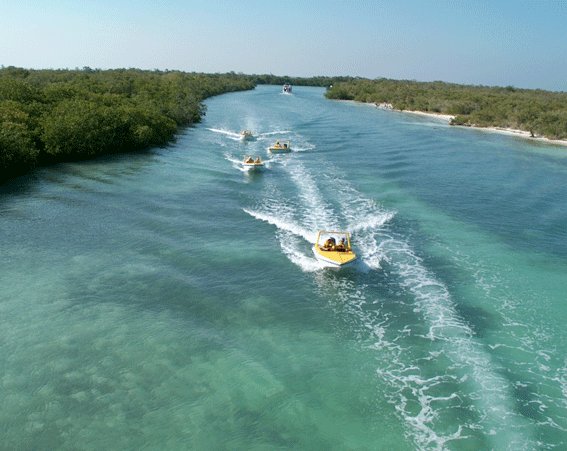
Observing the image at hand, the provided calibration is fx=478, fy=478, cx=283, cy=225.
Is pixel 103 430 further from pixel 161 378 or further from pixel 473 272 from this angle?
pixel 473 272

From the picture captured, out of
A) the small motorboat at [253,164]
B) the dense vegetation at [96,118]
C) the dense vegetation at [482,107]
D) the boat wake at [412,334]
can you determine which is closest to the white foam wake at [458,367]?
the boat wake at [412,334]

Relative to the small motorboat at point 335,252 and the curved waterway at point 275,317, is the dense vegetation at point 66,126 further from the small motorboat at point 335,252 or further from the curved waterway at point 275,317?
the small motorboat at point 335,252

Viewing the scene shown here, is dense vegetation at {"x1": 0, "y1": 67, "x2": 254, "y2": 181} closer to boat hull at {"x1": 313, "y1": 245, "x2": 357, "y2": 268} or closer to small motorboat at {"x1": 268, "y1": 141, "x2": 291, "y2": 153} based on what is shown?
small motorboat at {"x1": 268, "y1": 141, "x2": 291, "y2": 153}

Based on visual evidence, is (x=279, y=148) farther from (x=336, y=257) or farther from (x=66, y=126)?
(x=336, y=257)

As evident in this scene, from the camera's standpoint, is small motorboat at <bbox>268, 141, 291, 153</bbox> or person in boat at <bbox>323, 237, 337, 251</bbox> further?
small motorboat at <bbox>268, 141, 291, 153</bbox>

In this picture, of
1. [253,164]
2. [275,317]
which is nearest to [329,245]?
[275,317]

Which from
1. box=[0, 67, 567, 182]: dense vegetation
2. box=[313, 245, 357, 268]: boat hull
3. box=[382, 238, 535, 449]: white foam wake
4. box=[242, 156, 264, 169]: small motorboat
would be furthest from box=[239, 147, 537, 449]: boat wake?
box=[0, 67, 567, 182]: dense vegetation

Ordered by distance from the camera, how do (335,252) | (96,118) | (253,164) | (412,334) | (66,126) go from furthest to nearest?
(96,118), (253,164), (66,126), (335,252), (412,334)
